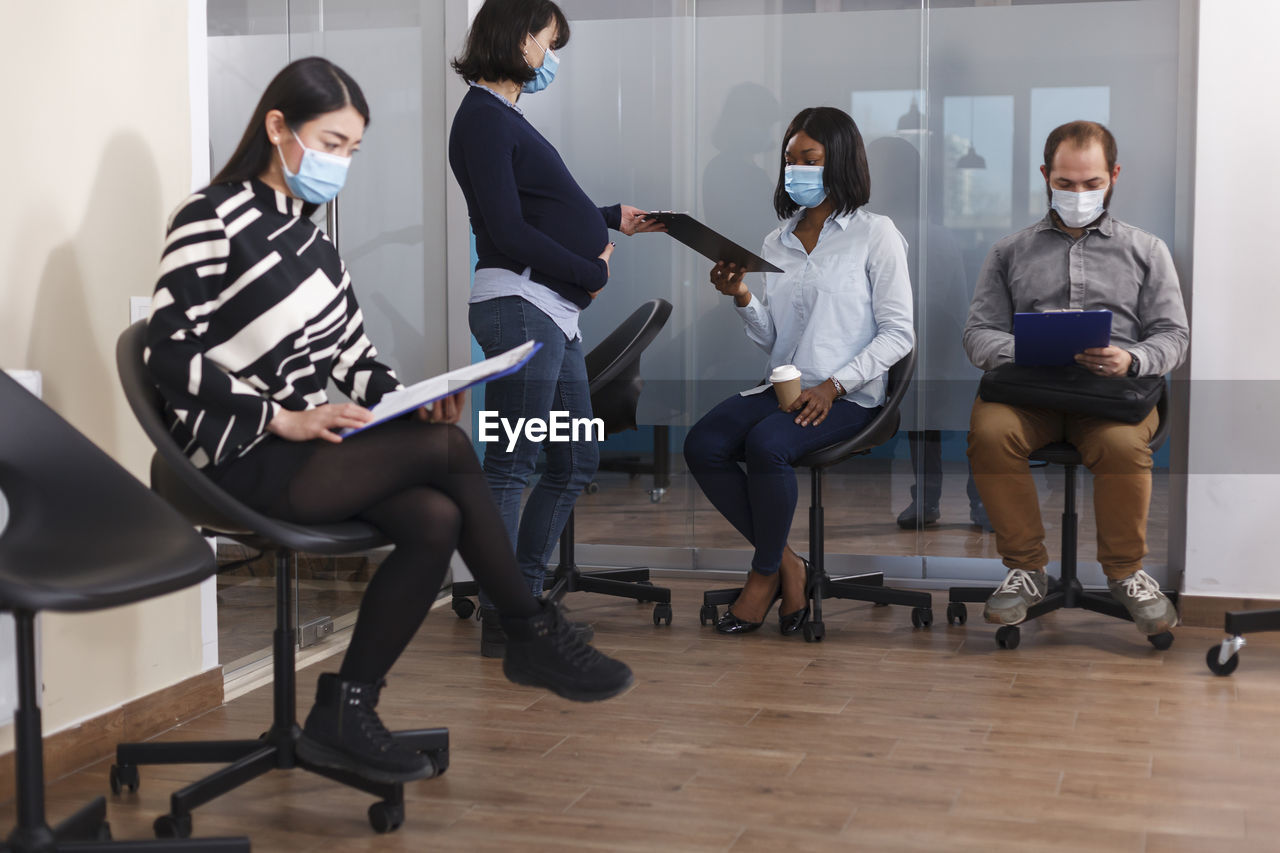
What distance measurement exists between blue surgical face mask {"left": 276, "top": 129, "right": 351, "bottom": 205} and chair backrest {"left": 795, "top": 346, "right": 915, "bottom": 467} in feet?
5.02

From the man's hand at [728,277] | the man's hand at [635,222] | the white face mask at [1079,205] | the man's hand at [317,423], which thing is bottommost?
the man's hand at [317,423]

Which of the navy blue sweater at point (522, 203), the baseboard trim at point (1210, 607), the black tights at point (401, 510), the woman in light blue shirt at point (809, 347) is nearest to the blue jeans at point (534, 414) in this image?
the navy blue sweater at point (522, 203)

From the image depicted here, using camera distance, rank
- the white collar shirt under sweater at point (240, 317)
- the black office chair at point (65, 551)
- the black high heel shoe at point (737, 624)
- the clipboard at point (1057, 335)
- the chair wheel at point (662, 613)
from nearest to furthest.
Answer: the black office chair at point (65, 551)
the white collar shirt under sweater at point (240, 317)
the clipboard at point (1057, 335)
the black high heel shoe at point (737, 624)
the chair wheel at point (662, 613)

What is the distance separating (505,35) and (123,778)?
1.73 m

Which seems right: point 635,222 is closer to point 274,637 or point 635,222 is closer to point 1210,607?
point 274,637

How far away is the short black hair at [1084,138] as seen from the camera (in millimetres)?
3228

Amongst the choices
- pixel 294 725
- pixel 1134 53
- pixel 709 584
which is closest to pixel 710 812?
pixel 294 725

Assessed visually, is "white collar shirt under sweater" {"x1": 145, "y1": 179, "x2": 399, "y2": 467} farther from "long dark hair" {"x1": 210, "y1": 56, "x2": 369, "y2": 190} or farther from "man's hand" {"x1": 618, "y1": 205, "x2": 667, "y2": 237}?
"man's hand" {"x1": 618, "y1": 205, "x2": 667, "y2": 237}

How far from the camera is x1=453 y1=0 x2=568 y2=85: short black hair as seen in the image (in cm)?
283

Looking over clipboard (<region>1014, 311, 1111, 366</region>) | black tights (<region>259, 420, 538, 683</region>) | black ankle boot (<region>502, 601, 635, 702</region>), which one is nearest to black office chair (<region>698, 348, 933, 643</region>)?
clipboard (<region>1014, 311, 1111, 366</region>)

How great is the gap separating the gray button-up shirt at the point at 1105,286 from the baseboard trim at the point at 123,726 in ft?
6.90

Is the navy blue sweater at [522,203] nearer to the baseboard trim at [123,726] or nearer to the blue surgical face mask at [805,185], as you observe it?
the blue surgical face mask at [805,185]

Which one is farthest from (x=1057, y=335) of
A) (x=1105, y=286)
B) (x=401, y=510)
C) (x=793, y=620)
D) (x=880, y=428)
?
(x=401, y=510)

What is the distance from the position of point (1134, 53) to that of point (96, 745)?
327 cm
